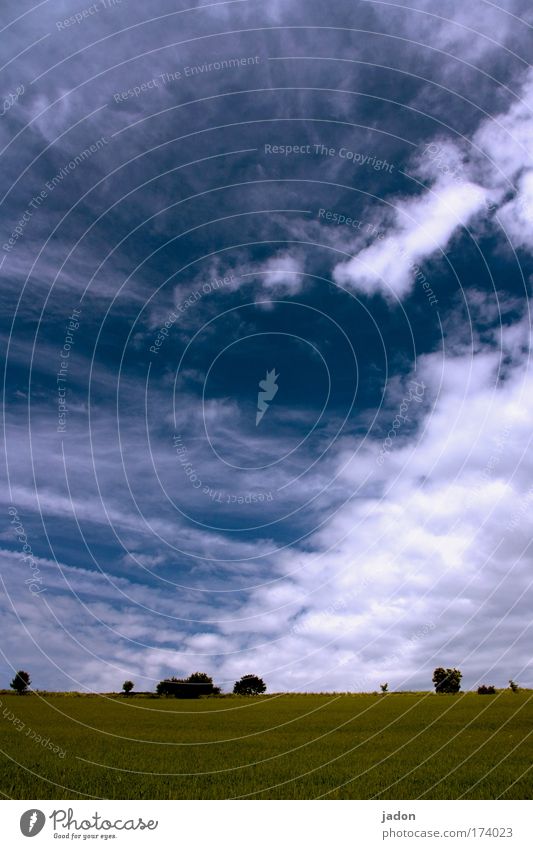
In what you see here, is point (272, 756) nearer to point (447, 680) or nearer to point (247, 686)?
point (247, 686)

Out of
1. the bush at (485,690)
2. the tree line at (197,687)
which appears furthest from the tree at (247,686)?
the bush at (485,690)

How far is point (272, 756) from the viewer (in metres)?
28.7

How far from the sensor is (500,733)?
1682 inches

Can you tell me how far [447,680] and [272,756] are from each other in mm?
94893

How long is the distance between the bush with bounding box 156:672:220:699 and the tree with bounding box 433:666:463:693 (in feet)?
146

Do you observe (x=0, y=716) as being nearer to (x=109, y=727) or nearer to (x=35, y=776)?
(x=109, y=727)

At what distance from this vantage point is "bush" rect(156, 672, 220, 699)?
→ 84438 mm

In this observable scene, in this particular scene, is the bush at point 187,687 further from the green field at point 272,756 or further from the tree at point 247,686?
the green field at point 272,756

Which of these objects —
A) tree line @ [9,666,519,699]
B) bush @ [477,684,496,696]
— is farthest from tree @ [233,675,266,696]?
bush @ [477,684,496,696]

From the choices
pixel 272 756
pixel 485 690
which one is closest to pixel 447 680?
pixel 485 690

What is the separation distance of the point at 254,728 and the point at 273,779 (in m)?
26.1

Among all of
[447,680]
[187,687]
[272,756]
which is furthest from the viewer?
[447,680]

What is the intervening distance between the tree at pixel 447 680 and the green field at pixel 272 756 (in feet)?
180
